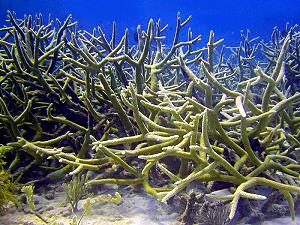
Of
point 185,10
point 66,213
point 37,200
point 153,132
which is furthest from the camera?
point 185,10

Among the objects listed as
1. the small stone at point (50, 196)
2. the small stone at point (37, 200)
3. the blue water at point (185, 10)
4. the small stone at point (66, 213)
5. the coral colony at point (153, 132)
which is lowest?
the small stone at point (66, 213)

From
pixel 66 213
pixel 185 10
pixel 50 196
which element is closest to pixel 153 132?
pixel 66 213

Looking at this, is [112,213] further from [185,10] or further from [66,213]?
[185,10]

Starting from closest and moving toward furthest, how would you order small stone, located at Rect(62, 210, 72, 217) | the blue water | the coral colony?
the coral colony
small stone, located at Rect(62, 210, 72, 217)
the blue water

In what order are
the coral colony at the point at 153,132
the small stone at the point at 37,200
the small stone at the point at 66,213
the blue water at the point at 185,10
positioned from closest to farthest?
the coral colony at the point at 153,132 → the small stone at the point at 66,213 → the small stone at the point at 37,200 → the blue water at the point at 185,10

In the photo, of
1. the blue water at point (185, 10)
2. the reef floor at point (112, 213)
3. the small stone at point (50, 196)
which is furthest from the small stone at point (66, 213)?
the blue water at point (185, 10)

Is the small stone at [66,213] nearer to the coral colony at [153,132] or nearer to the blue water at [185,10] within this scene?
the coral colony at [153,132]

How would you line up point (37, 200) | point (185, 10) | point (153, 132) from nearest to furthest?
point (153, 132)
point (37, 200)
point (185, 10)

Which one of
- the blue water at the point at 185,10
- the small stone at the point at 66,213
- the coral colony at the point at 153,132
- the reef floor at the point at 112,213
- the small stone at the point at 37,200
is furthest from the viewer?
the blue water at the point at 185,10

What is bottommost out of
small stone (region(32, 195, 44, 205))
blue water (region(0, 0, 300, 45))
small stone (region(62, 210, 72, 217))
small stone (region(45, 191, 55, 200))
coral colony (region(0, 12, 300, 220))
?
small stone (region(62, 210, 72, 217))

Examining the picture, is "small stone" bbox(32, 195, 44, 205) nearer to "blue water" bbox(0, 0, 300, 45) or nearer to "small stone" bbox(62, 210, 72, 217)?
"small stone" bbox(62, 210, 72, 217)

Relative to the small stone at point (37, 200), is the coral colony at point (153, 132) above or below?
above

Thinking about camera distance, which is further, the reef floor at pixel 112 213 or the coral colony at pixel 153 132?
the reef floor at pixel 112 213

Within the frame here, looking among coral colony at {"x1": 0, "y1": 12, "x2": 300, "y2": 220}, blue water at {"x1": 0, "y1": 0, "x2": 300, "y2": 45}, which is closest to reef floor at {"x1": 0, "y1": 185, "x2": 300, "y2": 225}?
coral colony at {"x1": 0, "y1": 12, "x2": 300, "y2": 220}
